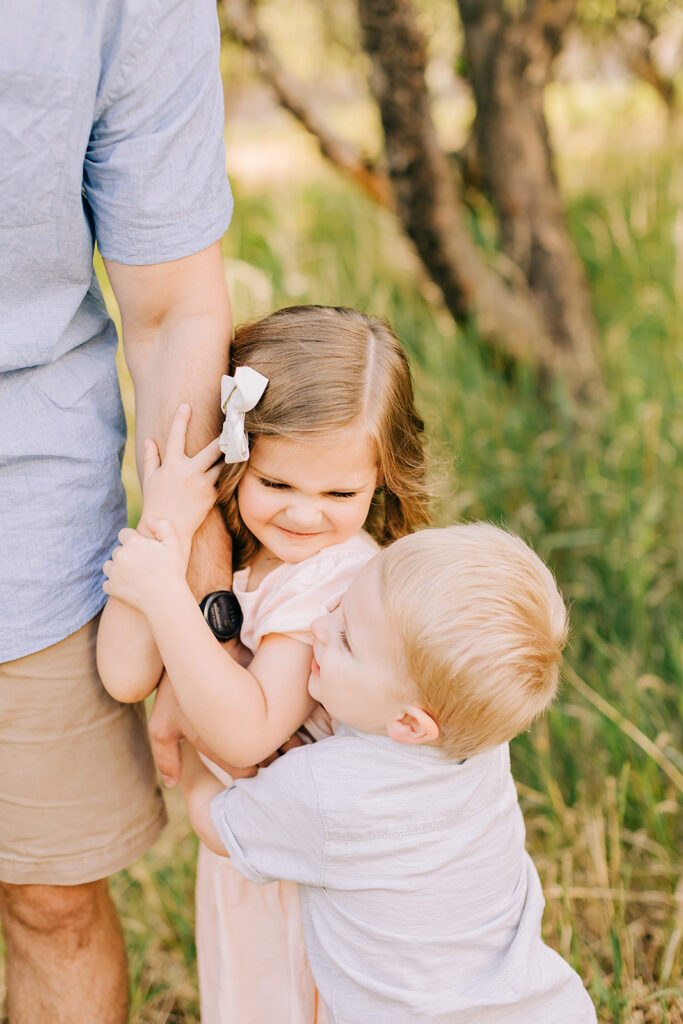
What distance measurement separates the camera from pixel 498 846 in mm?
1387

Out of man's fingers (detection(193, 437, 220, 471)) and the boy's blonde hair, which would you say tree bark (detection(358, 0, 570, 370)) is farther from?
the boy's blonde hair

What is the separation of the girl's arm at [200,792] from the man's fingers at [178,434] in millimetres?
485

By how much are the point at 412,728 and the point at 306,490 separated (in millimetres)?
369

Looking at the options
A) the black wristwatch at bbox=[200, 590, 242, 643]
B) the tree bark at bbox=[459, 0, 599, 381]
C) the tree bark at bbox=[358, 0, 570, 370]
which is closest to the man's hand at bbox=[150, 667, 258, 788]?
the black wristwatch at bbox=[200, 590, 242, 643]

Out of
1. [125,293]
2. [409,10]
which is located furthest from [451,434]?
[125,293]

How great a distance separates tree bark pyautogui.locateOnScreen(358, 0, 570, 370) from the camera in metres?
3.04

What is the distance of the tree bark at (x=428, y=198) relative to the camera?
9.96 feet

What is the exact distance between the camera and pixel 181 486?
1.40 m

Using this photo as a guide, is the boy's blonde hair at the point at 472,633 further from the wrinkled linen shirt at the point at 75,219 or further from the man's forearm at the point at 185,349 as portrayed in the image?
the wrinkled linen shirt at the point at 75,219

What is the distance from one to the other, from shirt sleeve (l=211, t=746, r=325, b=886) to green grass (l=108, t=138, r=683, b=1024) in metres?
0.61

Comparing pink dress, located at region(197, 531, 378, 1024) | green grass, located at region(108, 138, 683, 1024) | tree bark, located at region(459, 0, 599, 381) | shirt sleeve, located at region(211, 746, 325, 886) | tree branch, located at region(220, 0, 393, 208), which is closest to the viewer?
shirt sleeve, located at region(211, 746, 325, 886)

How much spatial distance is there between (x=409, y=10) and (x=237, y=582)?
88.0 inches

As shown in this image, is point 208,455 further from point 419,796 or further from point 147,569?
point 419,796

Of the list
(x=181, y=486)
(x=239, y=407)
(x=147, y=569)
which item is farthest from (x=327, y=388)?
(x=147, y=569)
